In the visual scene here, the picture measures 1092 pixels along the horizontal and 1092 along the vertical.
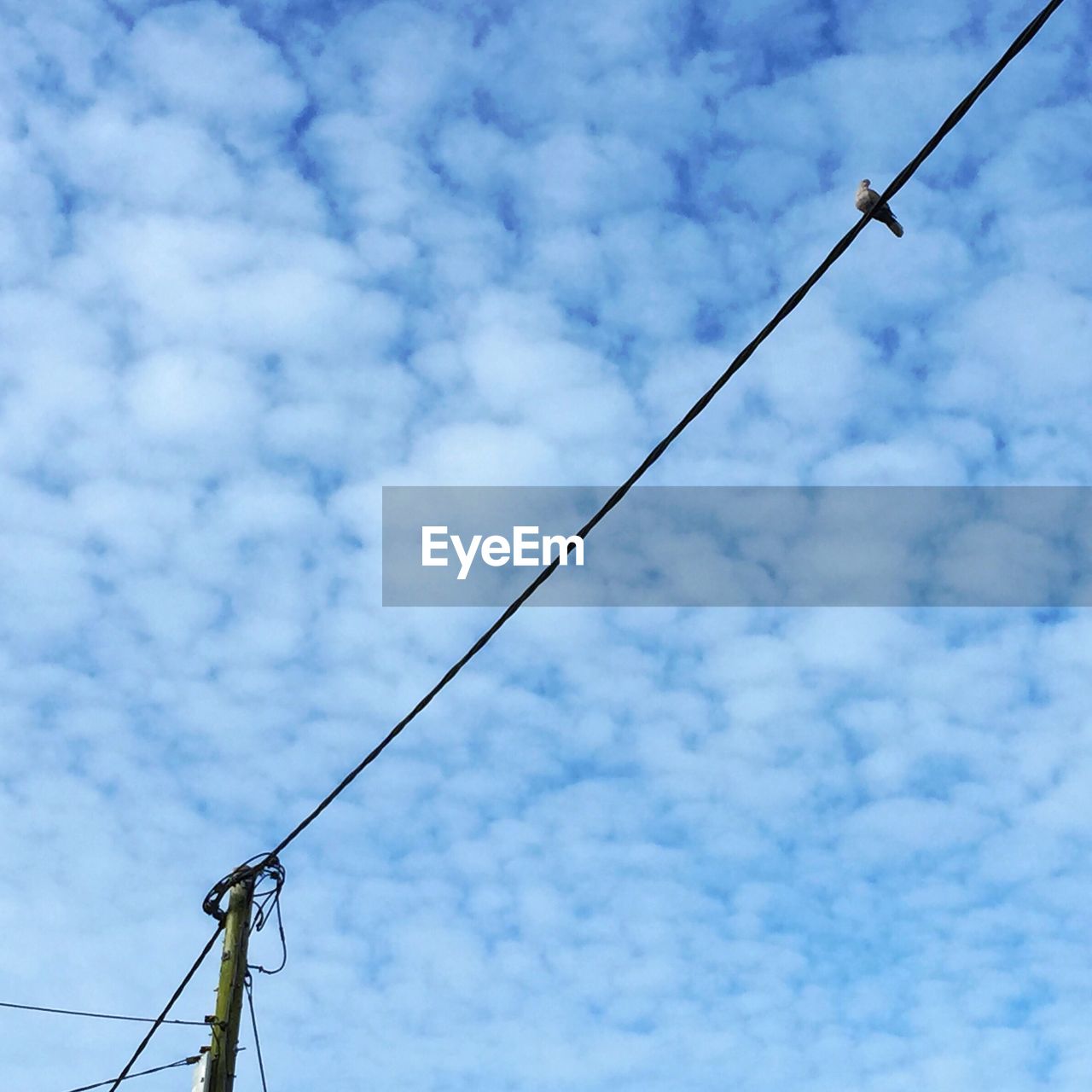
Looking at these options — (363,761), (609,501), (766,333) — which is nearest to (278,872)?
(363,761)

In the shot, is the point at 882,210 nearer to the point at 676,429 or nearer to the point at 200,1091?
the point at 676,429

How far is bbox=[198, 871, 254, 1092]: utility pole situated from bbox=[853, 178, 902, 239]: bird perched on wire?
7.82 metres

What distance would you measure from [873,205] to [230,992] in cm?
842

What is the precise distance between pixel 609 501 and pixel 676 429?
660mm

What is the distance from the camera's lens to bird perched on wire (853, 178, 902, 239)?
280 inches

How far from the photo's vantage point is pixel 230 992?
1158 centimetres

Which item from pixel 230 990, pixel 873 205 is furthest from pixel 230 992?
pixel 873 205

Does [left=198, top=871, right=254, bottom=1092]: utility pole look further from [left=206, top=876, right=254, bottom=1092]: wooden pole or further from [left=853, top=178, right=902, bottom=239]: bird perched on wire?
[left=853, top=178, right=902, bottom=239]: bird perched on wire

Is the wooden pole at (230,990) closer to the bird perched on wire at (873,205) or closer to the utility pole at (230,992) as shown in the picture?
the utility pole at (230,992)

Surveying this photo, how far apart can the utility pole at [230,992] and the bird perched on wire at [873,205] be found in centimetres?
782

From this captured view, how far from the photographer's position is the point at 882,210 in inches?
281

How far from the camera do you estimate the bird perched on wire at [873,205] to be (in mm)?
7101

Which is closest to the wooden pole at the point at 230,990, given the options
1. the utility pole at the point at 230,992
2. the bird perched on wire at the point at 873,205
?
the utility pole at the point at 230,992

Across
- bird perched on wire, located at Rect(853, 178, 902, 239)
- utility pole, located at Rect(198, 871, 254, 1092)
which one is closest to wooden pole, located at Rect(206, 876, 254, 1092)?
utility pole, located at Rect(198, 871, 254, 1092)
